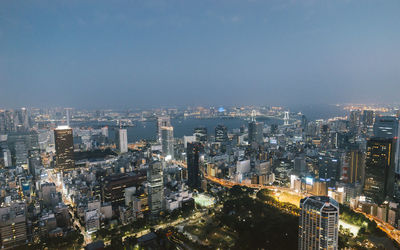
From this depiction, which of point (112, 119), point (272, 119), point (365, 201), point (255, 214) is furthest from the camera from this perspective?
point (272, 119)

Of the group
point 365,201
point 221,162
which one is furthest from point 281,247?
point 221,162

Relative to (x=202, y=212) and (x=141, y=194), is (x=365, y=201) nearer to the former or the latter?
(x=202, y=212)

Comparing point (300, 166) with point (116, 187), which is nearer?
point (116, 187)

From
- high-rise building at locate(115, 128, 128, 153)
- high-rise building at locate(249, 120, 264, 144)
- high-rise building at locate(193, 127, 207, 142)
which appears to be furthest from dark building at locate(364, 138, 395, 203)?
high-rise building at locate(115, 128, 128, 153)

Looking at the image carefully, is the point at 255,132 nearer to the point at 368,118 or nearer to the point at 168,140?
the point at 168,140

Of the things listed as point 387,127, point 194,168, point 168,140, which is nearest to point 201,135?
point 168,140

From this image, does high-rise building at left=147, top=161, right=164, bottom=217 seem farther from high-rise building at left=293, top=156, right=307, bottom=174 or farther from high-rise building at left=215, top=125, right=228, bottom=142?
high-rise building at left=215, top=125, right=228, bottom=142
